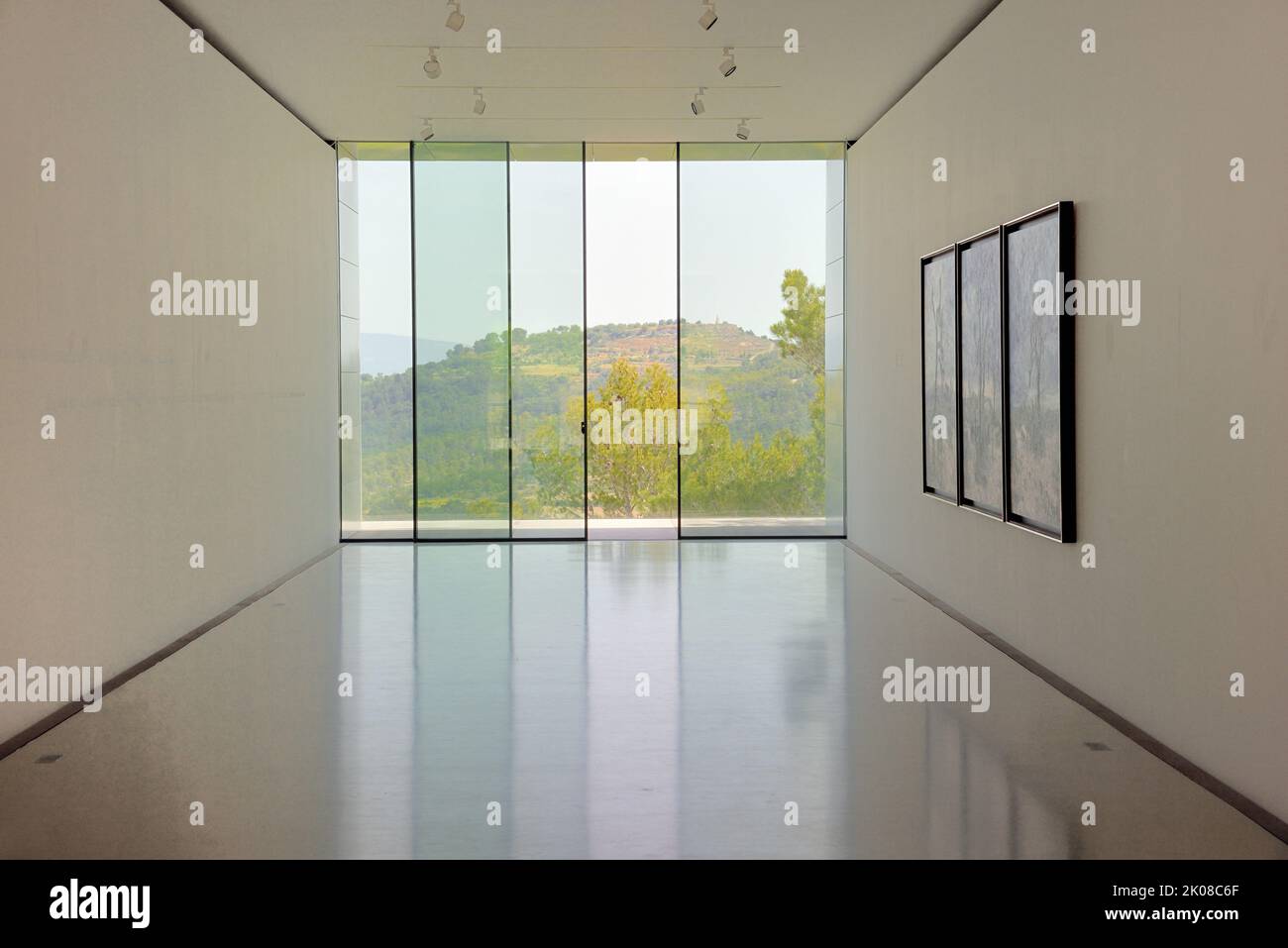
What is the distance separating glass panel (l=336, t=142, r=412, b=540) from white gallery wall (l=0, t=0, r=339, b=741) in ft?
7.87

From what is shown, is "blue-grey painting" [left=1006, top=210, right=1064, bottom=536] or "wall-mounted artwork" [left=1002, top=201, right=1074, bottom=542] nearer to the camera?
"wall-mounted artwork" [left=1002, top=201, right=1074, bottom=542]

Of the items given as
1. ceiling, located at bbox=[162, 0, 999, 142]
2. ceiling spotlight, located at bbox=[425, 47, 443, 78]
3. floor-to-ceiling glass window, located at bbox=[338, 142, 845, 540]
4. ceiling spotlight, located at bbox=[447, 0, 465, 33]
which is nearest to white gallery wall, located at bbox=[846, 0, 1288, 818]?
ceiling, located at bbox=[162, 0, 999, 142]

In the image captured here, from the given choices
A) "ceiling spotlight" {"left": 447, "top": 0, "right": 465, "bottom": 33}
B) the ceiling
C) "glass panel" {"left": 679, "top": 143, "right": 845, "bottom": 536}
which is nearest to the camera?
"ceiling spotlight" {"left": 447, "top": 0, "right": 465, "bottom": 33}

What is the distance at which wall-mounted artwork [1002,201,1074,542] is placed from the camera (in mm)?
6246

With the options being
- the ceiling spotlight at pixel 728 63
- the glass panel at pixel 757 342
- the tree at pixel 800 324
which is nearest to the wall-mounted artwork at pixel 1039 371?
the ceiling spotlight at pixel 728 63

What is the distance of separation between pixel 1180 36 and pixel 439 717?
434 centimetres

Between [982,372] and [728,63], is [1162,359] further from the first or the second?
[728,63]

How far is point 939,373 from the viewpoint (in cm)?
886

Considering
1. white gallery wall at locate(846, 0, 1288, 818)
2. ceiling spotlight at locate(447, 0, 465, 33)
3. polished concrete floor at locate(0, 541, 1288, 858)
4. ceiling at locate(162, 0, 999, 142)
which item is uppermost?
ceiling at locate(162, 0, 999, 142)

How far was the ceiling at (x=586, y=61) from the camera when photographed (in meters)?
7.88

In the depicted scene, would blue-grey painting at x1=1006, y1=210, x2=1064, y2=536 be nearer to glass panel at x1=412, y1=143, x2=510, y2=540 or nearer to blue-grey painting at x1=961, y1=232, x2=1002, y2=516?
blue-grey painting at x1=961, y1=232, x2=1002, y2=516
